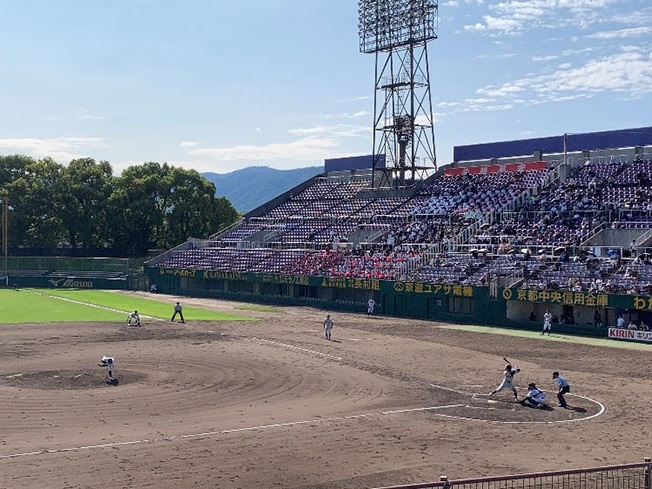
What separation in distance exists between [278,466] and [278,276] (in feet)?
168

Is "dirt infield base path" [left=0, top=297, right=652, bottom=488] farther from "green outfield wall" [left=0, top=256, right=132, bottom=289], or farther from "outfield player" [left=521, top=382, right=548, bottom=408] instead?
"green outfield wall" [left=0, top=256, right=132, bottom=289]

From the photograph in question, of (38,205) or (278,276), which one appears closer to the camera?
(278,276)

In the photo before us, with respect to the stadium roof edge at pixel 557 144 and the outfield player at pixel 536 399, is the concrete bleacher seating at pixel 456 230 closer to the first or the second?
the stadium roof edge at pixel 557 144

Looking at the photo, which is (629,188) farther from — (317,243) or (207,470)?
(207,470)

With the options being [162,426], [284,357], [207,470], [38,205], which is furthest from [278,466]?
[38,205]

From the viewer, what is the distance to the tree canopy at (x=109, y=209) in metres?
102

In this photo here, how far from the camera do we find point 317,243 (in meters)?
77.8

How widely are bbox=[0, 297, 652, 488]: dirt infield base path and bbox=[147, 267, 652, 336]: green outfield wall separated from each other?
19.0ft

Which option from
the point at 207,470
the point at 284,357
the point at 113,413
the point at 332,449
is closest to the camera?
the point at 207,470

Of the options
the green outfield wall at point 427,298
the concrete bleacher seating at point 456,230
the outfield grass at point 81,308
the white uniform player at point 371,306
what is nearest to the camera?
the green outfield wall at point 427,298

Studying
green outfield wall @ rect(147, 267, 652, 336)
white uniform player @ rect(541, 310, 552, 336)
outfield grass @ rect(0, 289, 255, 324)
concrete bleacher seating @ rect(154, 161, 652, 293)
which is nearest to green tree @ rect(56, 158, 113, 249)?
concrete bleacher seating @ rect(154, 161, 652, 293)

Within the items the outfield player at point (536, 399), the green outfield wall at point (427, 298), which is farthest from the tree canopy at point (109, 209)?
the outfield player at point (536, 399)

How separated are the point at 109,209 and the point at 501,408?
84643 mm

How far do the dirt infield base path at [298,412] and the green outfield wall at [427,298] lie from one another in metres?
5.79
